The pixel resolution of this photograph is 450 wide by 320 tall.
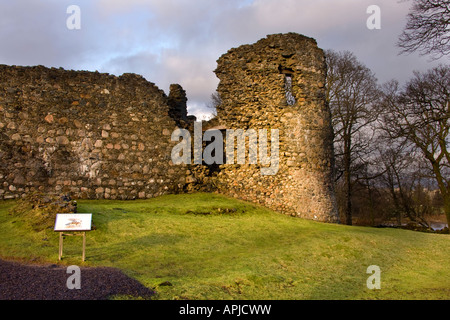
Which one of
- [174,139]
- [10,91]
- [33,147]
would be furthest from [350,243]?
[10,91]

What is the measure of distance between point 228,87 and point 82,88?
18.2 ft

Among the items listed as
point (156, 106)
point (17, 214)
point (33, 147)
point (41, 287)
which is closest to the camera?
point (41, 287)

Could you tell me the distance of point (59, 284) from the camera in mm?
4902

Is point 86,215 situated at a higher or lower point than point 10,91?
lower

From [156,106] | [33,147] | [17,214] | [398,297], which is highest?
[156,106]

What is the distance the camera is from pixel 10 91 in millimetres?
12797

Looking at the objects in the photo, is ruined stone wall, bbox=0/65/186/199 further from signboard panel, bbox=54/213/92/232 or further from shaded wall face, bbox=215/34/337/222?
signboard panel, bbox=54/213/92/232
